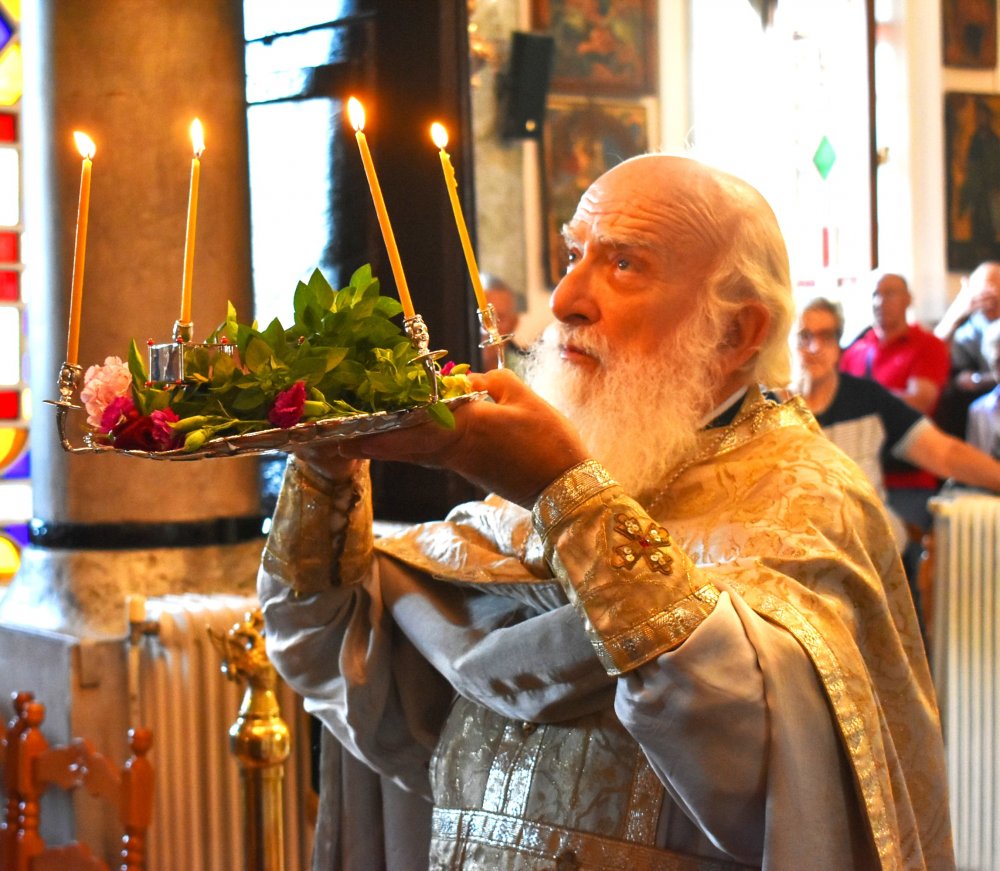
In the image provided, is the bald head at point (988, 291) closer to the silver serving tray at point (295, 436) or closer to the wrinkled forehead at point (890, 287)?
the wrinkled forehead at point (890, 287)

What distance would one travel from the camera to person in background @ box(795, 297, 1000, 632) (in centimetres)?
528

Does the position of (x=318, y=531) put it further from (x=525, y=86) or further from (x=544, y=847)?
(x=525, y=86)

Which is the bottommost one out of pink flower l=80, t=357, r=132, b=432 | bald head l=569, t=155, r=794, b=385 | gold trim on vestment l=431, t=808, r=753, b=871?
gold trim on vestment l=431, t=808, r=753, b=871

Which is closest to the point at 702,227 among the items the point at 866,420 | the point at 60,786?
the point at 60,786

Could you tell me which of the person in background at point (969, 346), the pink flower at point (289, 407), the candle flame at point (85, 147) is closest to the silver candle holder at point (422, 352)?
the pink flower at point (289, 407)

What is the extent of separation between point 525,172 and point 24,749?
20.6 feet

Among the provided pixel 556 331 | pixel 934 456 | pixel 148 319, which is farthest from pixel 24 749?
pixel 934 456

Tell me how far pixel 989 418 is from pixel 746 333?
211 inches

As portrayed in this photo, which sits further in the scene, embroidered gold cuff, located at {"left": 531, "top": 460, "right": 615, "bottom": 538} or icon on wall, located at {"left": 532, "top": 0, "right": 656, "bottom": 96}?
icon on wall, located at {"left": 532, "top": 0, "right": 656, "bottom": 96}

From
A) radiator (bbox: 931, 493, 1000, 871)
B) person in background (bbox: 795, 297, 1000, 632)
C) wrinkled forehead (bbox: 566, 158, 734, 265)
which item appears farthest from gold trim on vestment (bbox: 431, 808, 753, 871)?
radiator (bbox: 931, 493, 1000, 871)

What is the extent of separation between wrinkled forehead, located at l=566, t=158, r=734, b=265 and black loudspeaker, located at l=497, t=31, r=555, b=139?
6650 millimetres

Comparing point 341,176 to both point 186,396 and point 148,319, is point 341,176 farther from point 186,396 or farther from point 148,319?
point 186,396

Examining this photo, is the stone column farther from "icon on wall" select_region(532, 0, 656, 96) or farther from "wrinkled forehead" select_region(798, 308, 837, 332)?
"icon on wall" select_region(532, 0, 656, 96)

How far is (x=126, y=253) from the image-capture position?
403 centimetres
